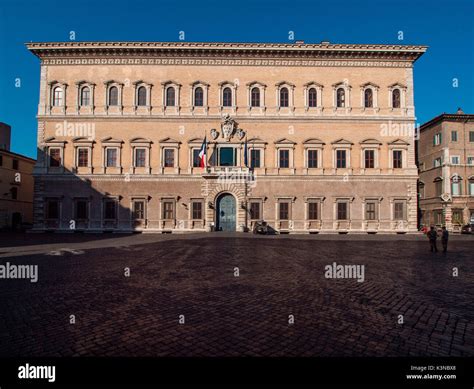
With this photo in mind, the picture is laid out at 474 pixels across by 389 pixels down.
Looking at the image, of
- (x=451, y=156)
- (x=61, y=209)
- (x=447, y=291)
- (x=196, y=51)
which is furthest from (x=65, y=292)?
(x=451, y=156)

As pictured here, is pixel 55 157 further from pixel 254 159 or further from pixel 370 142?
pixel 370 142

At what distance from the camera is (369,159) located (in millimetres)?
27469

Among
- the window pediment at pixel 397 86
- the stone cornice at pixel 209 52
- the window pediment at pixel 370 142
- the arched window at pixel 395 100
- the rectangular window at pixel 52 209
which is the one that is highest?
the stone cornice at pixel 209 52

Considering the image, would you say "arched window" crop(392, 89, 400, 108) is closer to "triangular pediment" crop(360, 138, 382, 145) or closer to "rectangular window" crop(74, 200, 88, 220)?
"triangular pediment" crop(360, 138, 382, 145)

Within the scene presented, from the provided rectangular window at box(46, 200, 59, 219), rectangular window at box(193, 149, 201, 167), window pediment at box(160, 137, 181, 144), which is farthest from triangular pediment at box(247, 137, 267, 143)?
rectangular window at box(46, 200, 59, 219)

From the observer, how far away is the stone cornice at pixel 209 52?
89.2 ft

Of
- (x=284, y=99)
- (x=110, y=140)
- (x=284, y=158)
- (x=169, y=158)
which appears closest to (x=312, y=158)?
(x=284, y=158)

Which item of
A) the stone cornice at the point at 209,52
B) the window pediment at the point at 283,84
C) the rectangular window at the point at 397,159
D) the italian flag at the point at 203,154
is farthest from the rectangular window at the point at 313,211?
the stone cornice at the point at 209,52

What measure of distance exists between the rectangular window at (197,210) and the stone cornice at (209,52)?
13.7 meters

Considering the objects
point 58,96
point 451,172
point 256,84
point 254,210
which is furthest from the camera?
point 451,172

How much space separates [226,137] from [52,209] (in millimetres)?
17744

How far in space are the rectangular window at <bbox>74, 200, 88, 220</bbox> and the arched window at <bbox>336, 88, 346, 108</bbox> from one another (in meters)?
26.1

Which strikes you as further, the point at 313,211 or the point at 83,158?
the point at 83,158

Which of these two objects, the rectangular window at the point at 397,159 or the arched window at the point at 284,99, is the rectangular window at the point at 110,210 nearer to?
the arched window at the point at 284,99
